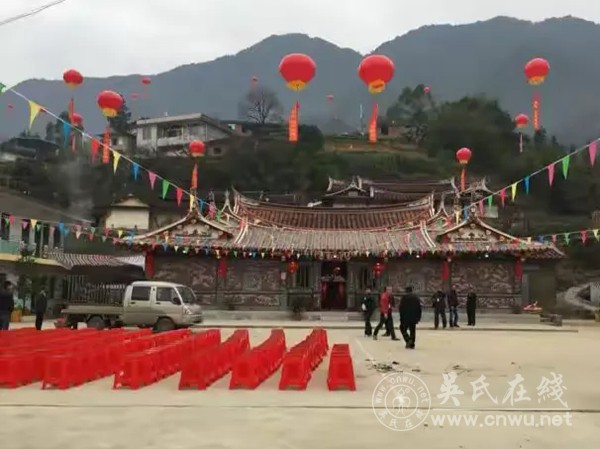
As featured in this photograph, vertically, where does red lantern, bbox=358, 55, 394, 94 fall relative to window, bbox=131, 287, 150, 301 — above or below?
above

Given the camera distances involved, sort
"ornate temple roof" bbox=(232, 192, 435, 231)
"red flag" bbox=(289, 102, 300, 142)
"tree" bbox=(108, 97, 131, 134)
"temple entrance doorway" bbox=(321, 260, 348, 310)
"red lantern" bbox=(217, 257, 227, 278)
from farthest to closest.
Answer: "tree" bbox=(108, 97, 131, 134)
"ornate temple roof" bbox=(232, 192, 435, 231)
"temple entrance doorway" bbox=(321, 260, 348, 310)
"red lantern" bbox=(217, 257, 227, 278)
"red flag" bbox=(289, 102, 300, 142)

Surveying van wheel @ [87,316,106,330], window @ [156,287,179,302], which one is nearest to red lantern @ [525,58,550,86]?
window @ [156,287,179,302]

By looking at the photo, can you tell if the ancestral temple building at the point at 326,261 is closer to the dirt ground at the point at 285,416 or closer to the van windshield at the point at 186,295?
the van windshield at the point at 186,295

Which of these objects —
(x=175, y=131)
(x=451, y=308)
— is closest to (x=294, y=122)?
(x=451, y=308)

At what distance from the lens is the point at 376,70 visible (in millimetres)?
15055

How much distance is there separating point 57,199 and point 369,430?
51.1 meters

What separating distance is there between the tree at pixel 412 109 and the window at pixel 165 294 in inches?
2671

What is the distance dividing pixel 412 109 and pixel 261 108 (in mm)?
21748

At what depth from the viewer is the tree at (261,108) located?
297 feet

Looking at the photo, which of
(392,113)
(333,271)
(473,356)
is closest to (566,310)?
(333,271)

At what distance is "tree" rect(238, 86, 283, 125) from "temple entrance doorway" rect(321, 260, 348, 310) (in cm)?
5953

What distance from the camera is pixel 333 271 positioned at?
31062 mm

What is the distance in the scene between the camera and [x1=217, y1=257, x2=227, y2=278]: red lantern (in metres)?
29.4

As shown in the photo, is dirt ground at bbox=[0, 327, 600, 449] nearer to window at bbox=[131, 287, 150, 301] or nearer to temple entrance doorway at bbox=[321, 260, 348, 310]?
window at bbox=[131, 287, 150, 301]
